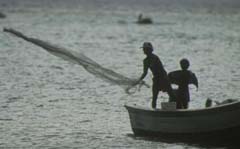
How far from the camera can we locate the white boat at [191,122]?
66.2ft

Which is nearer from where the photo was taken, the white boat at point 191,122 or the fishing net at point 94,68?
the white boat at point 191,122

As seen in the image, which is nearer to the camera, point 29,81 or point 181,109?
point 181,109

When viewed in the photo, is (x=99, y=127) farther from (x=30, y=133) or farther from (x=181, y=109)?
(x=181, y=109)

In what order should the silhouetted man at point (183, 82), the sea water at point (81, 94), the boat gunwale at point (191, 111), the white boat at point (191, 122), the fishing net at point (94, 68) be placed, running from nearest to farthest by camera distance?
1. the boat gunwale at point (191, 111)
2. the white boat at point (191, 122)
3. the silhouetted man at point (183, 82)
4. the sea water at point (81, 94)
5. the fishing net at point (94, 68)

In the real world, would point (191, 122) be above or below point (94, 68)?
below

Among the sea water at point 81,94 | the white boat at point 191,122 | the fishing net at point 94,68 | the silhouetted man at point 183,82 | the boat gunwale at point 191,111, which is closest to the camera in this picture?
the boat gunwale at point 191,111

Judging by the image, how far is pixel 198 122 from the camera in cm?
2067

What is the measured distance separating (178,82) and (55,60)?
28.6 meters

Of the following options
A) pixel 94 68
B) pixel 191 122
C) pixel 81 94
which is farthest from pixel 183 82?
pixel 81 94

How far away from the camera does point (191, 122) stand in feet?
68.2

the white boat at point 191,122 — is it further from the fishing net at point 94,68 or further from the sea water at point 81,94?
the fishing net at point 94,68

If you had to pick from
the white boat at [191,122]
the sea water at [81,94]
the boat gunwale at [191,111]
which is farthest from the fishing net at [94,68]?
the boat gunwale at [191,111]

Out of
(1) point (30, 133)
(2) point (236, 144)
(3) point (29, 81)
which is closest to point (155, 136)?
(2) point (236, 144)

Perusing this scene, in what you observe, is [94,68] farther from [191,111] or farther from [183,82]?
[191,111]
